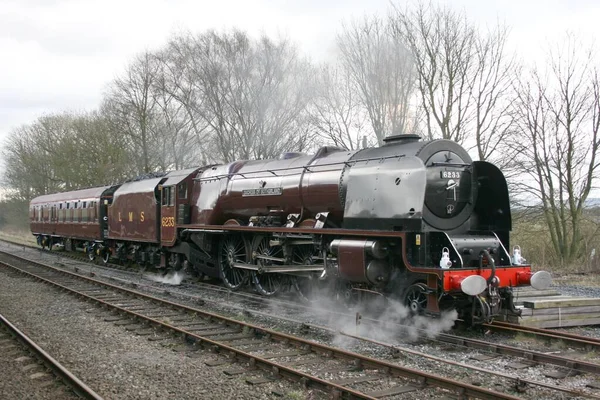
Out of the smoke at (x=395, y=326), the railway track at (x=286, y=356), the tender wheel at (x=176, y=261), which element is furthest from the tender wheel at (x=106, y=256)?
the smoke at (x=395, y=326)

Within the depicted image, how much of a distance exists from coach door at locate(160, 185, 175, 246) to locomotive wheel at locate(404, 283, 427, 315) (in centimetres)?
799

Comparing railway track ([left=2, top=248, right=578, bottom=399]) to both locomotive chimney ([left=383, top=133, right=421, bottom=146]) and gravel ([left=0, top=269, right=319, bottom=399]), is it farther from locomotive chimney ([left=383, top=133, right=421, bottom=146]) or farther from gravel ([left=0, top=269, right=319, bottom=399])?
locomotive chimney ([left=383, top=133, right=421, bottom=146])

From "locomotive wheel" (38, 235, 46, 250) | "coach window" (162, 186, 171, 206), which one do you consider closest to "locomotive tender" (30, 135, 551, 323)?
"coach window" (162, 186, 171, 206)

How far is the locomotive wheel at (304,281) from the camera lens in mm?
10156

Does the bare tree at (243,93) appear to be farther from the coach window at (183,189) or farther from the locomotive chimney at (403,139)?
the locomotive chimney at (403,139)

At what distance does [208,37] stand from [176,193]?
14343 millimetres

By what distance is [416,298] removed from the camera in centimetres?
794

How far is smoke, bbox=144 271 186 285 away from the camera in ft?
48.1

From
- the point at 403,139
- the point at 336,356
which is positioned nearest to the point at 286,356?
the point at 336,356

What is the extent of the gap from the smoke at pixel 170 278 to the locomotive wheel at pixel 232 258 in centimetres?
218

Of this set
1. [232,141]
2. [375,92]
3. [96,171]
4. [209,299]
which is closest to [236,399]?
[209,299]

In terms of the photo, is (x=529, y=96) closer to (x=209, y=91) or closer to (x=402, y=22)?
(x=402, y=22)

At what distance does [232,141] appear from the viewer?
2581 centimetres

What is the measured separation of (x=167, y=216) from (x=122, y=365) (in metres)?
8.36
